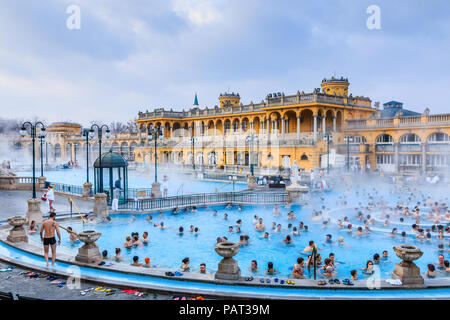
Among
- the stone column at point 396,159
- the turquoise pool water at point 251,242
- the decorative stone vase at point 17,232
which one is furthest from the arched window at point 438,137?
the decorative stone vase at point 17,232

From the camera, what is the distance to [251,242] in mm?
15812

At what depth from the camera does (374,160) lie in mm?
39969

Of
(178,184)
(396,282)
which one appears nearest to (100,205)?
(396,282)

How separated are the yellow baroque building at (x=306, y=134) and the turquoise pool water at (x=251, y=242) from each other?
12.4m

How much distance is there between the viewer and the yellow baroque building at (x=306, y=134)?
36750 mm

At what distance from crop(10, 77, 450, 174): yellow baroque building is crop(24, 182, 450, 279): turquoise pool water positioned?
40.7 feet

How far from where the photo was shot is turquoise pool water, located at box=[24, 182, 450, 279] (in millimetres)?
13064

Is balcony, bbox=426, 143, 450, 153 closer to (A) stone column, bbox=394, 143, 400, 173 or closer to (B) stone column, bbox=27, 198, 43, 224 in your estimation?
(A) stone column, bbox=394, 143, 400, 173

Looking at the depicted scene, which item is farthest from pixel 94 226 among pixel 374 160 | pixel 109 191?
pixel 374 160

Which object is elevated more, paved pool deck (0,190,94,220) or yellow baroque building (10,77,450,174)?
yellow baroque building (10,77,450,174)

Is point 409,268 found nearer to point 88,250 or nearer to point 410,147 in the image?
point 88,250

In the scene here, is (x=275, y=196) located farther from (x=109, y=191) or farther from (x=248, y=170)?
(x=248, y=170)

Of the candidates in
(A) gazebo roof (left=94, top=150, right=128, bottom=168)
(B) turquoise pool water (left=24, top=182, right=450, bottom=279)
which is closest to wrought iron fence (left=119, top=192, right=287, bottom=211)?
(B) turquoise pool water (left=24, top=182, right=450, bottom=279)
